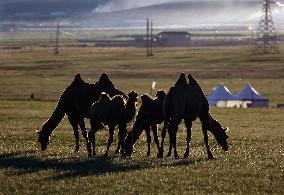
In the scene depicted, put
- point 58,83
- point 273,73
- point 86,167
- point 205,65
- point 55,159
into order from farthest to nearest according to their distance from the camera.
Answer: point 205,65 → point 273,73 → point 58,83 → point 55,159 → point 86,167

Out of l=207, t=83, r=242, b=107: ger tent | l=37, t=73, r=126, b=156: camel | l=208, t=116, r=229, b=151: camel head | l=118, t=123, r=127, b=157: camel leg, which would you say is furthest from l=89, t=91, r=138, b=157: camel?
l=207, t=83, r=242, b=107: ger tent

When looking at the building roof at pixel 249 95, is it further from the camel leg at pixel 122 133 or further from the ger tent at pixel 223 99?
the camel leg at pixel 122 133

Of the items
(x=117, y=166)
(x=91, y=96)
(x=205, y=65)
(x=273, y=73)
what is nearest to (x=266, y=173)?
(x=117, y=166)

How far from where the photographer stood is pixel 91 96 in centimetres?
2267

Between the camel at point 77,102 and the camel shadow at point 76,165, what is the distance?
6.81ft

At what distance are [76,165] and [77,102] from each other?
11.6 feet

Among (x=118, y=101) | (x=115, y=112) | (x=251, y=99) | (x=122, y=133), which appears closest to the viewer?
(x=115, y=112)

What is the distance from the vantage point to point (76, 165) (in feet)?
63.6

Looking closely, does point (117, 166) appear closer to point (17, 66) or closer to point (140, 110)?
point (140, 110)

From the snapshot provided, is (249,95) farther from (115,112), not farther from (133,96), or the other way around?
(115,112)

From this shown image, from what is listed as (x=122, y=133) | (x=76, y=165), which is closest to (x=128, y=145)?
(x=122, y=133)

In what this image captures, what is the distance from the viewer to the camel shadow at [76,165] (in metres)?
18.2

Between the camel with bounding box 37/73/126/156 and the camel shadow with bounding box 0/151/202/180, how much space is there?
2.08 m

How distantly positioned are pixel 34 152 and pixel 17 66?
89784 mm
